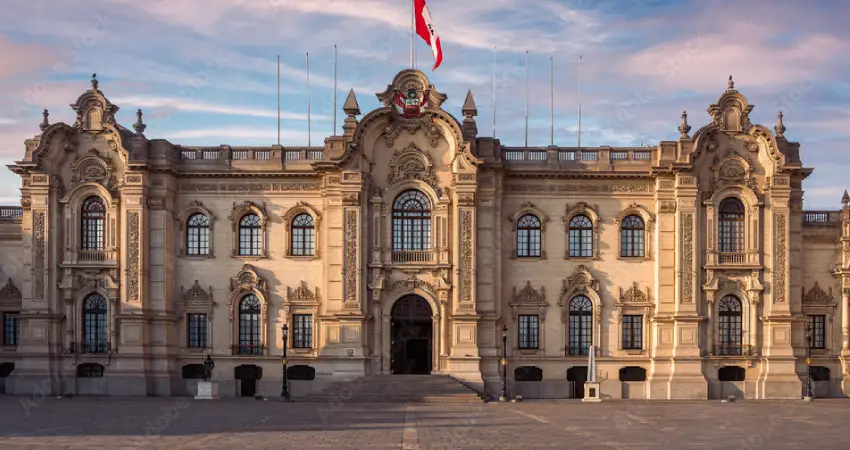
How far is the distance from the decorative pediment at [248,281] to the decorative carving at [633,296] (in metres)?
19.4

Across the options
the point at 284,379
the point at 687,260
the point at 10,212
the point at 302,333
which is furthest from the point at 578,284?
the point at 10,212

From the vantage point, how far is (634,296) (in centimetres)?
6012

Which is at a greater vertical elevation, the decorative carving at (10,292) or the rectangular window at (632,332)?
the decorative carving at (10,292)

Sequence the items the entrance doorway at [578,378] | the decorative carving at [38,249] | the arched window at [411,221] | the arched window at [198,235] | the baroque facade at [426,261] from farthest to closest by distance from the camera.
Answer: the arched window at [198,235], the entrance doorway at [578,378], the arched window at [411,221], the decorative carving at [38,249], the baroque facade at [426,261]

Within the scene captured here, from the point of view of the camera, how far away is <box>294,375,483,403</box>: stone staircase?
54875mm

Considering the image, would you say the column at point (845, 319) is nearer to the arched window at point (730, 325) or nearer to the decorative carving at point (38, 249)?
the arched window at point (730, 325)

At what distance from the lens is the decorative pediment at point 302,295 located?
60.5 meters

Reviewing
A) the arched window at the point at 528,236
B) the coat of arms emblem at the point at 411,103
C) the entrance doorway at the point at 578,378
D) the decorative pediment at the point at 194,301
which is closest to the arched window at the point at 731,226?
the arched window at the point at 528,236

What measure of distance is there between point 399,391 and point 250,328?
32.9ft

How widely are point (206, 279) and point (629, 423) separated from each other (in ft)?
92.6

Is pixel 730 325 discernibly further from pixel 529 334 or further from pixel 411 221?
pixel 411 221

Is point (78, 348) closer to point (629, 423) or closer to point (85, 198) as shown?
point (85, 198)

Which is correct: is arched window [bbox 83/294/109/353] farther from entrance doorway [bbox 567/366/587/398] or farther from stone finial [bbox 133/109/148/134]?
entrance doorway [bbox 567/366/587/398]

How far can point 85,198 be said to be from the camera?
60.2 metres
